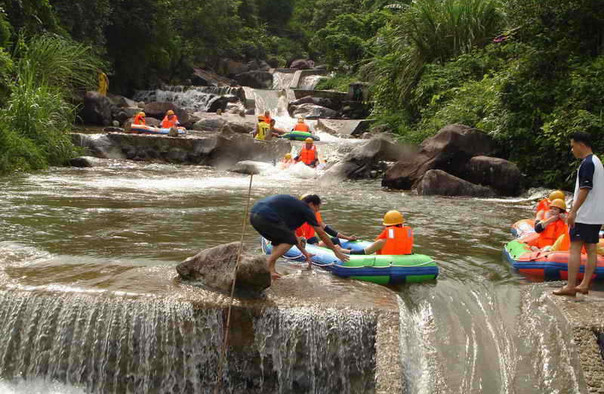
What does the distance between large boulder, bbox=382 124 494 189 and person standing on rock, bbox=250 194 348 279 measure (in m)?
8.32

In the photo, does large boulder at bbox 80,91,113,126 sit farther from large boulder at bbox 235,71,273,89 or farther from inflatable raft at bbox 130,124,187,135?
large boulder at bbox 235,71,273,89

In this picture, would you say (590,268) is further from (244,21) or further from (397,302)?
(244,21)

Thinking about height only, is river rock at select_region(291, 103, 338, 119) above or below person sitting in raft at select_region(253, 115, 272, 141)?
above

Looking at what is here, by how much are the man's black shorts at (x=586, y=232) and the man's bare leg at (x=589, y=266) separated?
0.36ft

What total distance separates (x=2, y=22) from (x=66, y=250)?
495 inches

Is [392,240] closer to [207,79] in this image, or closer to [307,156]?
[307,156]

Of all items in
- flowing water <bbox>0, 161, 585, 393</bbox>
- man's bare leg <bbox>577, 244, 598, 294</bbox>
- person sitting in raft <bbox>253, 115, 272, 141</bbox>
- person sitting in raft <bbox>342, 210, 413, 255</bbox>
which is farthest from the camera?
person sitting in raft <bbox>253, 115, 272, 141</bbox>

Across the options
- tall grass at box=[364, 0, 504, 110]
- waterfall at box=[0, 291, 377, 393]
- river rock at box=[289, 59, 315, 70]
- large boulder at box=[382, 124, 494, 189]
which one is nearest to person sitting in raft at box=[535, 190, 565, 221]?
waterfall at box=[0, 291, 377, 393]

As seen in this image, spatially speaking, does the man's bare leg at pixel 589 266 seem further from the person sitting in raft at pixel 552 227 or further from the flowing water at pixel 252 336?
the person sitting in raft at pixel 552 227

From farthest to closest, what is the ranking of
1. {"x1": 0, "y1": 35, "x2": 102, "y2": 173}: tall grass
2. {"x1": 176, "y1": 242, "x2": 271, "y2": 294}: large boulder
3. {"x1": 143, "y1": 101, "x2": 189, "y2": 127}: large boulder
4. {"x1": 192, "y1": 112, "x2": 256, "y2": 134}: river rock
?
{"x1": 143, "y1": 101, "x2": 189, "y2": 127}: large boulder → {"x1": 192, "y1": 112, "x2": 256, "y2": 134}: river rock → {"x1": 0, "y1": 35, "x2": 102, "y2": 173}: tall grass → {"x1": 176, "y1": 242, "x2": 271, "y2": 294}: large boulder

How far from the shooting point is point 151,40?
110 ft

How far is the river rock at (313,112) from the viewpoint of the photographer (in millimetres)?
29258

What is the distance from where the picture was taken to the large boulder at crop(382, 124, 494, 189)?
14.3m

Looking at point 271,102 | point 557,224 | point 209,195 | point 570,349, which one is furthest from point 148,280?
point 271,102
